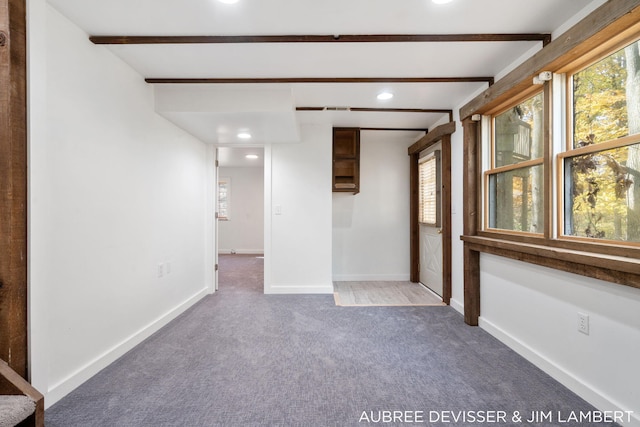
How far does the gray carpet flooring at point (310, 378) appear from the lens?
1.58 metres

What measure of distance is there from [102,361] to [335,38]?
2.71 meters

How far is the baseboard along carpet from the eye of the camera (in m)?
3.49

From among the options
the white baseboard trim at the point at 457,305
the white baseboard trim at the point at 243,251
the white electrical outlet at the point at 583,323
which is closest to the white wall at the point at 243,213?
the white baseboard trim at the point at 243,251

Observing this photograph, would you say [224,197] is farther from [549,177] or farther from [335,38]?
[549,177]

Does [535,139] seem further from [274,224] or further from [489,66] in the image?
[274,224]

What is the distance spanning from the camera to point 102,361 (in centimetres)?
203

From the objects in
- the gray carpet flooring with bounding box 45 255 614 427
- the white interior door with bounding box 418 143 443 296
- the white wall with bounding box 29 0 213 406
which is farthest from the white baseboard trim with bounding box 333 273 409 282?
the white wall with bounding box 29 0 213 406

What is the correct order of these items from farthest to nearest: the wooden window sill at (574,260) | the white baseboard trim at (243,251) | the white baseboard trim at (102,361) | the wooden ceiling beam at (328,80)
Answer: the white baseboard trim at (243,251)
the wooden ceiling beam at (328,80)
the white baseboard trim at (102,361)
the wooden window sill at (574,260)

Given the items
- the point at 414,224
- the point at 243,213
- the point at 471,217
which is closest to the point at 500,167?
the point at 471,217

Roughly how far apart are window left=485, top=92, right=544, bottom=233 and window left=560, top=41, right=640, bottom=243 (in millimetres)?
274

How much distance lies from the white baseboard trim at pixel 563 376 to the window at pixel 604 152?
85 cm

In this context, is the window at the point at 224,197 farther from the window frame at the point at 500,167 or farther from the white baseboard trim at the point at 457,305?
the window frame at the point at 500,167

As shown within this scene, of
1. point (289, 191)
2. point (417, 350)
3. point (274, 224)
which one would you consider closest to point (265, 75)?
point (289, 191)

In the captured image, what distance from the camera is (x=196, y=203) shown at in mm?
3641
